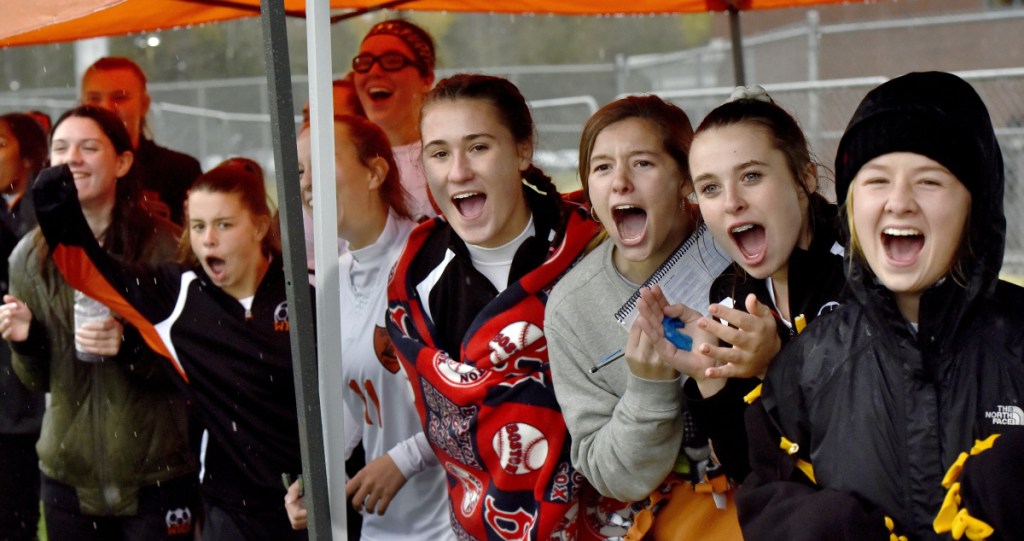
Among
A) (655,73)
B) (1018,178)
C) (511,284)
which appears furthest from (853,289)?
(655,73)

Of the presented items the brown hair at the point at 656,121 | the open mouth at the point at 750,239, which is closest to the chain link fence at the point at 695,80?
the brown hair at the point at 656,121

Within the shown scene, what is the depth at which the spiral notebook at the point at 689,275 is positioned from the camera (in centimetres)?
267

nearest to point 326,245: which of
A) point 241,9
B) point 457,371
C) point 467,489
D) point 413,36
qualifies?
point 457,371

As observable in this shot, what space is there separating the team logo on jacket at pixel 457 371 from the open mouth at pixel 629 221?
50 centimetres

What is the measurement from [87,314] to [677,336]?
2.21 metres

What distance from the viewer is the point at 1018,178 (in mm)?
8297

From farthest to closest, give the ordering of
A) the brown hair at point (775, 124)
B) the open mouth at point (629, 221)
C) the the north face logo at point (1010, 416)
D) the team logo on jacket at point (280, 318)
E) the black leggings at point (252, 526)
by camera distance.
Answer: the black leggings at point (252, 526) < the team logo on jacket at point (280, 318) < the open mouth at point (629, 221) < the brown hair at point (775, 124) < the the north face logo at point (1010, 416)

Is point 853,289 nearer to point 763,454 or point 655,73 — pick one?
point 763,454

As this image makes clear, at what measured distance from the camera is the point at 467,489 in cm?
306

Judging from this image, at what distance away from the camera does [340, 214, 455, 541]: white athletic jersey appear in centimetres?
352

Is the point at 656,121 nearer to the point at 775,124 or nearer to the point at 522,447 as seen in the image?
the point at 775,124

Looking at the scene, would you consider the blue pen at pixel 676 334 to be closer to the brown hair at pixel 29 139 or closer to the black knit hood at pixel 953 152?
the black knit hood at pixel 953 152

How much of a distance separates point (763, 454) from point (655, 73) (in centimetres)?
1229

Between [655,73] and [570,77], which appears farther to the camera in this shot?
[570,77]
